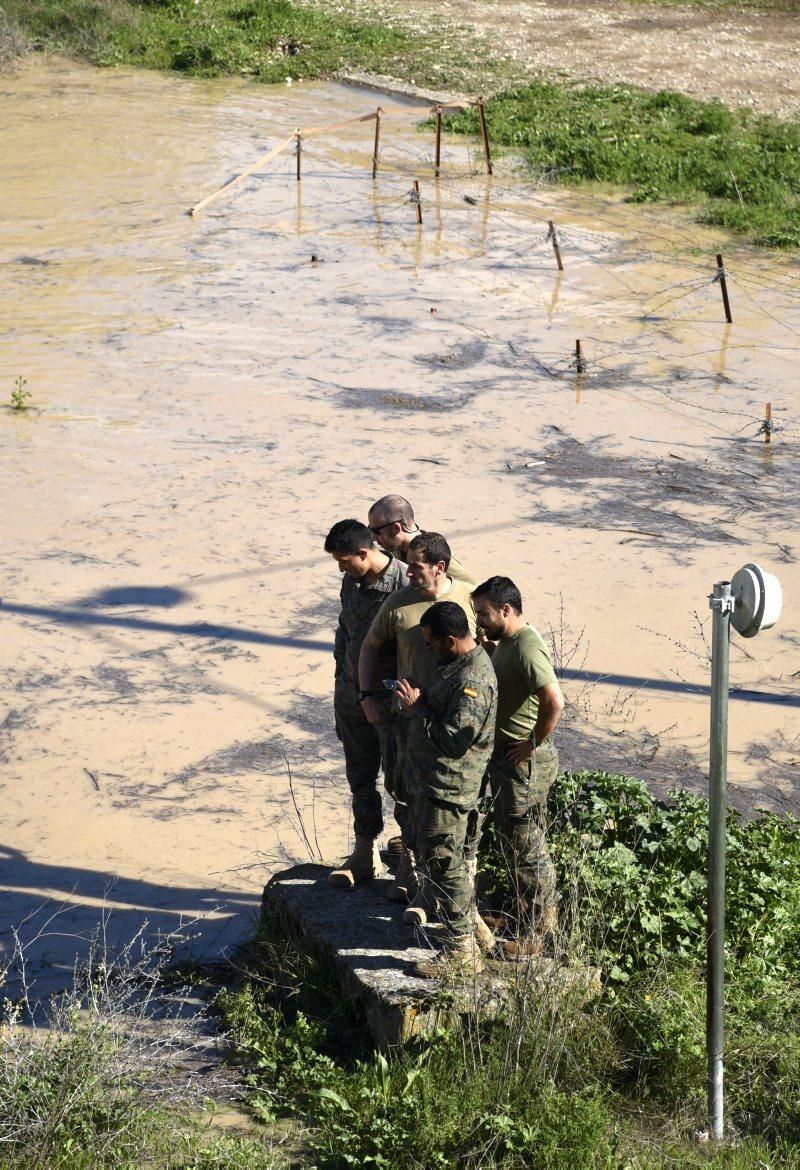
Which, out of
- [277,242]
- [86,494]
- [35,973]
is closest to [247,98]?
[277,242]

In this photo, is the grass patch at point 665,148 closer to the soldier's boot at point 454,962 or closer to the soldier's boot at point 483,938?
the soldier's boot at point 483,938

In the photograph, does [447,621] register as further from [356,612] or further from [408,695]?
[356,612]

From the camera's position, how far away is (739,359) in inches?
537

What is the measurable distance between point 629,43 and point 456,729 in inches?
1035

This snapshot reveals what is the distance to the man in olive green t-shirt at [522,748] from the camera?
207 inches

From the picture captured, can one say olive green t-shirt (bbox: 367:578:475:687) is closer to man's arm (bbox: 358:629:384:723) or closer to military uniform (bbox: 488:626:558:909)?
man's arm (bbox: 358:629:384:723)

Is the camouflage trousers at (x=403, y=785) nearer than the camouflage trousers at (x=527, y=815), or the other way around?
the camouflage trousers at (x=527, y=815)

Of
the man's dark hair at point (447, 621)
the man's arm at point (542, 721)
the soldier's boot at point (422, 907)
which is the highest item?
the man's dark hair at point (447, 621)

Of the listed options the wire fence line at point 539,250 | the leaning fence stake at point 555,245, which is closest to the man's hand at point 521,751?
the wire fence line at point 539,250

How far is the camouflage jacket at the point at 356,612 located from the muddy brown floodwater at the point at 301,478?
1154mm

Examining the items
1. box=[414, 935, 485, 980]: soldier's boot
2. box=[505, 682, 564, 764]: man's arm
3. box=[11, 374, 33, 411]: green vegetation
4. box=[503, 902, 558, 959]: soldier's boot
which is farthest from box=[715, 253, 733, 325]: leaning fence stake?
box=[414, 935, 485, 980]: soldier's boot

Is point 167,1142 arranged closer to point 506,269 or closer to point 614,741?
point 614,741

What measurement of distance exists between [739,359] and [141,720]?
26.5ft

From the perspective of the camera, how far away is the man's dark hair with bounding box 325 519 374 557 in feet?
18.8
